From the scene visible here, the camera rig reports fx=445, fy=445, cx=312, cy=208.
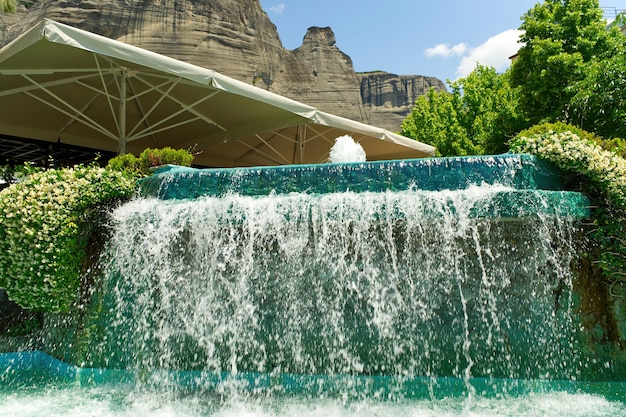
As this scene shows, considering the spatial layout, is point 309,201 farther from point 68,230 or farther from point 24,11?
point 24,11

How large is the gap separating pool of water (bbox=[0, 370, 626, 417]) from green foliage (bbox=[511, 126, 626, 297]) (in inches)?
45.3

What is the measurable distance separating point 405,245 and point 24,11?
5075 cm

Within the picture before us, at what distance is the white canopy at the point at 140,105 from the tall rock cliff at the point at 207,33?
29.0 metres

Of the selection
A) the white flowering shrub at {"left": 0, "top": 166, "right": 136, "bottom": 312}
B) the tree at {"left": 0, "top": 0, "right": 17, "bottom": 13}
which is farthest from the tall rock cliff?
the white flowering shrub at {"left": 0, "top": 166, "right": 136, "bottom": 312}

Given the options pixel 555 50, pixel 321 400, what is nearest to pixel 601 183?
pixel 321 400

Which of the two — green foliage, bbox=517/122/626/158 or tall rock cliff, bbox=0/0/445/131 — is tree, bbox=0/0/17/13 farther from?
green foliage, bbox=517/122/626/158

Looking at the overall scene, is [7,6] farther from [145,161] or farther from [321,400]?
[321,400]

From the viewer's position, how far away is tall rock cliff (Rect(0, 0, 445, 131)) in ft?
120

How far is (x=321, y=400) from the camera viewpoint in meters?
4.03

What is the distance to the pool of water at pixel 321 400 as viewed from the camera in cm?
369

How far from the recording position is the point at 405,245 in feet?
14.7

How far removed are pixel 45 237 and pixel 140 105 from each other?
6.16 metres

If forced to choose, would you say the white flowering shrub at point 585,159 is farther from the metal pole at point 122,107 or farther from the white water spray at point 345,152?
the metal pole at point 122,107

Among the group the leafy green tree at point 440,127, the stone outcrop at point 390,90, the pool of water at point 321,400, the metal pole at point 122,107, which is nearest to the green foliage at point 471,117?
the leafy green tree at point 440,127
